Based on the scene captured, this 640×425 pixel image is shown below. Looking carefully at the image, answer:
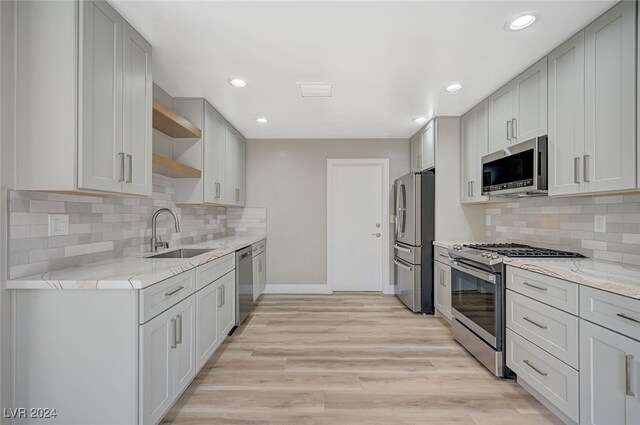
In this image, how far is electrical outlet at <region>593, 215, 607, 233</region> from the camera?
215 centimetres

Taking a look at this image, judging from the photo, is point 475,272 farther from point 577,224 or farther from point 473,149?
point 473,149

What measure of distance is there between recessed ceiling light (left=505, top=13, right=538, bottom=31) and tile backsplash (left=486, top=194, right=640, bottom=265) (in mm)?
1260

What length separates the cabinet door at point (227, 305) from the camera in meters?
2.70

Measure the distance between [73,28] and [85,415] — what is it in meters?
1.84

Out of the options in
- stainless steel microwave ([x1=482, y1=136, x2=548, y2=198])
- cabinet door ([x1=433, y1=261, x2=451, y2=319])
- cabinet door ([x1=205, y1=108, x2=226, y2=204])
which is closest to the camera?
stainless steel microwave ([x1=482, y1=136, x2=548, y2=198])

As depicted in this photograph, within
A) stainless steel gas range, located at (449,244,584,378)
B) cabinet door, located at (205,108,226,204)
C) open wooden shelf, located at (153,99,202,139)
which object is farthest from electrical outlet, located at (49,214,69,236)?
stainless steel gas range, located at (449,244,584,378)

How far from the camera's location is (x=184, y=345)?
1.98 metres

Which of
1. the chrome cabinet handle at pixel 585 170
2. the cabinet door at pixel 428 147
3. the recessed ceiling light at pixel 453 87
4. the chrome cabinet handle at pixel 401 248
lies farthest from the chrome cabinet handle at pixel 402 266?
the chrome cabinet handle at pixel 585 170

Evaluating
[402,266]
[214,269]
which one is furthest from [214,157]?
[402,266]

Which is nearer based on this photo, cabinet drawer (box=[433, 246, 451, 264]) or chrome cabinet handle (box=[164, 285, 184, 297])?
chrome cabinet handle (box=[164, 285, 184, 297])

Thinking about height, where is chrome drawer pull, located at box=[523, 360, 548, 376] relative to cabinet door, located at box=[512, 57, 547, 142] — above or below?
below

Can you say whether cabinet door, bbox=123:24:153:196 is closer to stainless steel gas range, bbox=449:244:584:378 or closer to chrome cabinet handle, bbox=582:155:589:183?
stainless steel gas range, bbox=449:244:584:378

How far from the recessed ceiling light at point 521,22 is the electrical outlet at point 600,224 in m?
1.39

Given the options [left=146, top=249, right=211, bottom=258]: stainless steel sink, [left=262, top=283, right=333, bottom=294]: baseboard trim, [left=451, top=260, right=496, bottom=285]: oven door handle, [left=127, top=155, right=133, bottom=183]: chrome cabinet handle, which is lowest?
[left=262, top=283, right=333, bottom=294]: baseboard trim
